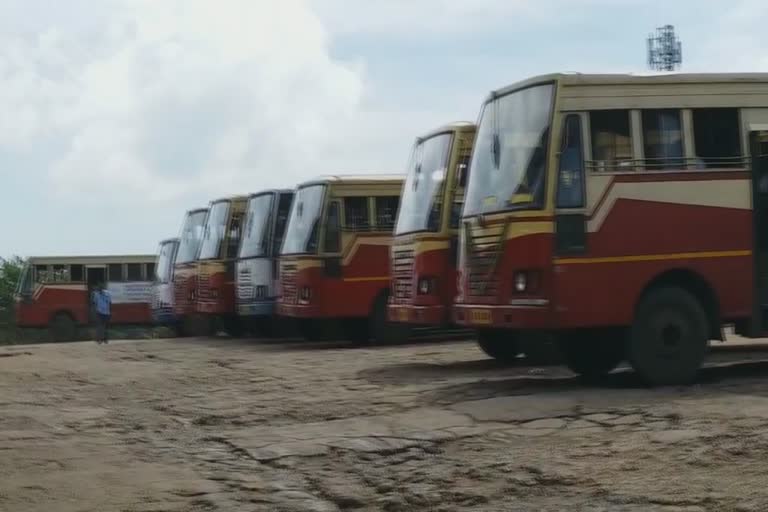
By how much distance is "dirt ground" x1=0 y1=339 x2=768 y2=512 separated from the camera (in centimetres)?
718

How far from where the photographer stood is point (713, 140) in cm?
1239

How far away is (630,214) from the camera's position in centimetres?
1194

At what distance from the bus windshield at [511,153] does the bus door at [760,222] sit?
2.12m

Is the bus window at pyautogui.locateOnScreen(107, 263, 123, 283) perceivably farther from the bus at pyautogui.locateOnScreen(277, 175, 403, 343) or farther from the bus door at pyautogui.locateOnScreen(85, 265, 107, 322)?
the bus at pyautogui.locateOnScreen(277, 175, 403, 343)

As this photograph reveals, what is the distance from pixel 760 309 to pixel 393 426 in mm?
4410

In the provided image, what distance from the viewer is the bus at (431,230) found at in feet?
52.2

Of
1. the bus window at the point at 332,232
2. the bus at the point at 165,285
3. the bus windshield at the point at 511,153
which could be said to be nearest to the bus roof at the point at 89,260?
the bus at the point at 165,285

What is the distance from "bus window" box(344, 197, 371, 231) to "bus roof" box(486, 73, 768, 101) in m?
9.03

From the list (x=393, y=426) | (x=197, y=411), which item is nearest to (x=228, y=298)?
(x=197, y=411)

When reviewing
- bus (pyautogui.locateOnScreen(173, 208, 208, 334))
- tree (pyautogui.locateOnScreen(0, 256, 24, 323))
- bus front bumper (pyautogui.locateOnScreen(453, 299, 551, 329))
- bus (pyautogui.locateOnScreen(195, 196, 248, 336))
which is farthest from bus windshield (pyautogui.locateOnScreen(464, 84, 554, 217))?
tree (pyautogui.locateOnScreen(0, 256, 24, 323))

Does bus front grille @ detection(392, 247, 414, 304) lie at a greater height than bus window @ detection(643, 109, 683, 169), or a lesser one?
lesser

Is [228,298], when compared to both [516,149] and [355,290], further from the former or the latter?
[516,149]

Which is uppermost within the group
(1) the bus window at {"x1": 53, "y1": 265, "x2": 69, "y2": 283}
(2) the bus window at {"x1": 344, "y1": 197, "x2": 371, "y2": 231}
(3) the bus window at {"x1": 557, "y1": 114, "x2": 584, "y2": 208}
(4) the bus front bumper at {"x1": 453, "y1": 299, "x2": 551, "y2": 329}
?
(1) the bus window at {"x1": 53, "y1": 265, "x2": 69, "y2": 283}

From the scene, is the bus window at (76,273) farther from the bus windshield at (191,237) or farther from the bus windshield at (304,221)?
the bus windshield at (304,221)
